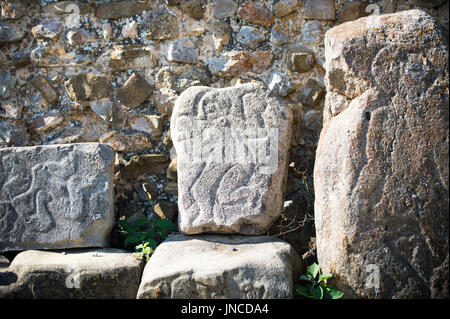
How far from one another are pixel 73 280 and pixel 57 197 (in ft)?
A: 1.86

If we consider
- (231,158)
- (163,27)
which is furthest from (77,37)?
(231,158)

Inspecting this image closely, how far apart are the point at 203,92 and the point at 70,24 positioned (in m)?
1.12

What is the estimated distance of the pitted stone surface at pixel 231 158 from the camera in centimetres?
254

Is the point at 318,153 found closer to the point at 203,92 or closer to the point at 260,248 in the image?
the point at 260,248

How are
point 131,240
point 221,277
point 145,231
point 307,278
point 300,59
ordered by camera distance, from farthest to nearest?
point 300,59 < point 145,231 < point 131,240 < point 307,278 < point 221,277

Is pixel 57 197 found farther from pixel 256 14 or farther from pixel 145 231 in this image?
pixel 256 14

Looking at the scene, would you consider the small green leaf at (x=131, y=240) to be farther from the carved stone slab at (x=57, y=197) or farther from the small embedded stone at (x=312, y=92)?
the small embedded stone at (x=312, y=92)

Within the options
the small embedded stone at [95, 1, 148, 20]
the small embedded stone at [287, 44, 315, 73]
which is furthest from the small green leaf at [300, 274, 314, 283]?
the small embedded stone at [95, 1, 148, 20]

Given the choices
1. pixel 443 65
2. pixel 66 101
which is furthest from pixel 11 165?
pixel 443 65

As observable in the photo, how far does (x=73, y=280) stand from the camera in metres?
2.31

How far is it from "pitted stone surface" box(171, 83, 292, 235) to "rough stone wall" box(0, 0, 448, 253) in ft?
1.24

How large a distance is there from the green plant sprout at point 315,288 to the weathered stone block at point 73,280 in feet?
2.57

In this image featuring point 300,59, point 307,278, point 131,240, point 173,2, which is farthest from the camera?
point 173,2

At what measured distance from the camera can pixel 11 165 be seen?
9.04 feet
